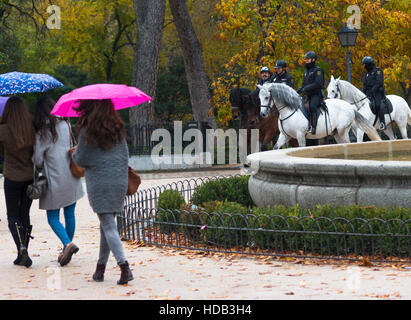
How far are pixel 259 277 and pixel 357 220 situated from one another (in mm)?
1538

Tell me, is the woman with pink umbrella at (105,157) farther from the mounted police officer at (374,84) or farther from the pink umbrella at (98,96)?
the mounted police officer at (374,84)

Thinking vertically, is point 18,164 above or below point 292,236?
above

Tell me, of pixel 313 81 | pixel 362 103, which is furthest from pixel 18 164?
pixel 362 103

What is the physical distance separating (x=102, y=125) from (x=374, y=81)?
14.0 metres

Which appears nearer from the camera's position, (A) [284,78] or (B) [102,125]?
(B) [102,125]

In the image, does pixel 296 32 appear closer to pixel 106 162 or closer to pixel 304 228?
pixel 304 228

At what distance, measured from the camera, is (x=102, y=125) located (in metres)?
7.90

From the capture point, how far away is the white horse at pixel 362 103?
794 inches

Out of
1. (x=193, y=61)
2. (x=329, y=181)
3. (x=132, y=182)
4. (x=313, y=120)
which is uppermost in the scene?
(x=193, y=61)

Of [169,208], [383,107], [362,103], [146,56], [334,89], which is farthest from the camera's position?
[146,56]

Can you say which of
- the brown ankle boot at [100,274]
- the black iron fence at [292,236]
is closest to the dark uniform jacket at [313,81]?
the black iron fence at [292,236]

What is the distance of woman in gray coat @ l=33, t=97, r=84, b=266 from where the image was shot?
913cm

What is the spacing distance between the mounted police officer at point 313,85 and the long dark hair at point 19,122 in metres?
9.46

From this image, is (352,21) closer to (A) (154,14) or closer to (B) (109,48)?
(A) (154,14)
